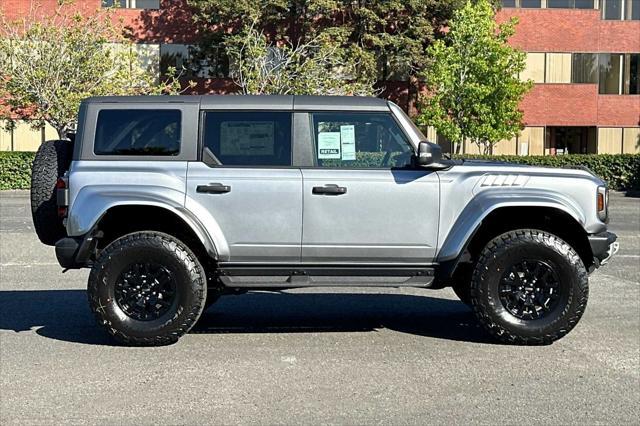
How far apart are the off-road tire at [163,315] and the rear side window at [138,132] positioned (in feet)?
2.57

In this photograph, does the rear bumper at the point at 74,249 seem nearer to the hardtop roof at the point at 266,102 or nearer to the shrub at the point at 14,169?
the hardtop roof at the point at 266,102

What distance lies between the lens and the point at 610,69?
1719 inches

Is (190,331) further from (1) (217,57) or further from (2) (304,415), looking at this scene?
(1) (217,57)

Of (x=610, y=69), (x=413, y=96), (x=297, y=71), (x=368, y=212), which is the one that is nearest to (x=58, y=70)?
(x=297, y=71)

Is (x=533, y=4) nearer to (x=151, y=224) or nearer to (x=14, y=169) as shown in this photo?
(x=14, y=169)

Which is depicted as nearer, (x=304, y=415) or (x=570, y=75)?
(x=304, y=415)

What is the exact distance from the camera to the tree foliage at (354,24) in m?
36.9

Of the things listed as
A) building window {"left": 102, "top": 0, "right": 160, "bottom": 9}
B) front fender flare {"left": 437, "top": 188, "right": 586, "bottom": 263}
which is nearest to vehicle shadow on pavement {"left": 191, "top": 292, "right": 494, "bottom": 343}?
front fender flare {"left": 437, "top": 188, "right": 586, "bottom": 263}

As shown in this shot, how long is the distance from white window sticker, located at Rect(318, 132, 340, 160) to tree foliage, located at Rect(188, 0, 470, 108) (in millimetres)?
29673

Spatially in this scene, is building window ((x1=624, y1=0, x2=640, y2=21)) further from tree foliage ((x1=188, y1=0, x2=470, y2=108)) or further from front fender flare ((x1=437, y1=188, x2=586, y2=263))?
front fender flare ((x1=437, y1=188, x2=586, y2=263))

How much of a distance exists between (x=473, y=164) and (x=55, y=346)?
3.81 metres

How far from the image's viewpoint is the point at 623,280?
1016cm

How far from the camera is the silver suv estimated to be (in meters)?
6.70

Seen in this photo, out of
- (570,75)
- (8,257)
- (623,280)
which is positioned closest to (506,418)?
(623,280)
